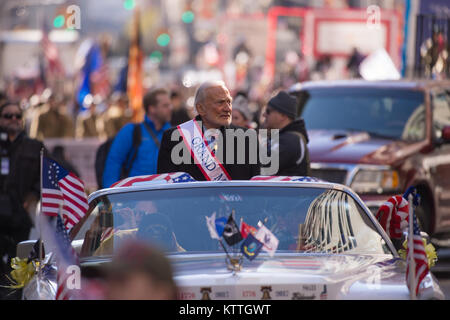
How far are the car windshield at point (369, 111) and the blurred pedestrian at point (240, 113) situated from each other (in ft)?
4.90

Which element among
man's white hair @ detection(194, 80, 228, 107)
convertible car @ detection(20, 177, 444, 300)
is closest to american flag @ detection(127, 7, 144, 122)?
man's white hair @ detection(194, 80, 228, 107)

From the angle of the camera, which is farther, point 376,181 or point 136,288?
point 376,181

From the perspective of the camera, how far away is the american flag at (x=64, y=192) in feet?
21.8

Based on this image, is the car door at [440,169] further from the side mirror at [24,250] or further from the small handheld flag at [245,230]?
the small handheld flag at [245,230]

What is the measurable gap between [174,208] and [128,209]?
261 mm

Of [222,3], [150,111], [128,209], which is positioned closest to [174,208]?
[128,209]

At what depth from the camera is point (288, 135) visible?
9898 mm

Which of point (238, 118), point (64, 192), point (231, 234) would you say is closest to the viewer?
point (231, 234)

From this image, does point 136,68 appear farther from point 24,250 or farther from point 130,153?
point 24,250

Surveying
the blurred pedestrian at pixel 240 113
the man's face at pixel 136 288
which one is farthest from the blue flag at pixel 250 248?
the blurred pedestrian at pixel 240 113

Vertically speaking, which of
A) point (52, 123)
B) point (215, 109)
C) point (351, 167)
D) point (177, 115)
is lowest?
point (52, 123)

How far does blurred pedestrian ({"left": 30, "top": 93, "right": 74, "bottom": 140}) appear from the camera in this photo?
81.6 feet

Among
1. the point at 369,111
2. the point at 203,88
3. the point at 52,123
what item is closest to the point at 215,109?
the point at 203,88

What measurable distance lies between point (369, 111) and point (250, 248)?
8149 millimetres
